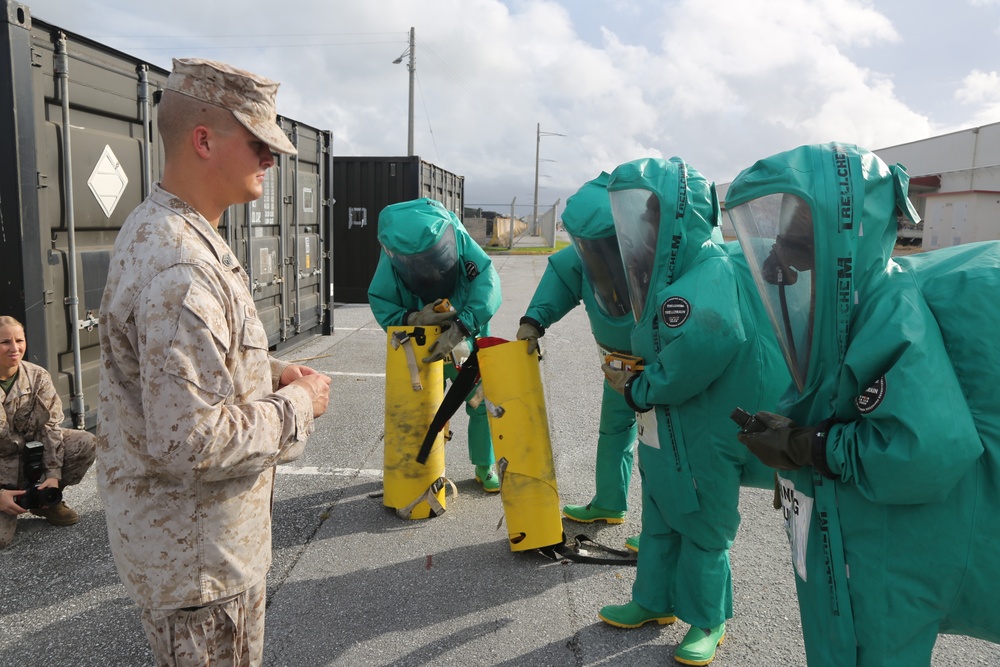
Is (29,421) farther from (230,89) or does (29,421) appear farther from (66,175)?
(230,89)

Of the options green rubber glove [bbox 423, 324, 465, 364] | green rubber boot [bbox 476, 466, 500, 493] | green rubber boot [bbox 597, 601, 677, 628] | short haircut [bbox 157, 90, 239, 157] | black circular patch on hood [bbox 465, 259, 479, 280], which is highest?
short haircut [bbox 157, 90, 239, 157]

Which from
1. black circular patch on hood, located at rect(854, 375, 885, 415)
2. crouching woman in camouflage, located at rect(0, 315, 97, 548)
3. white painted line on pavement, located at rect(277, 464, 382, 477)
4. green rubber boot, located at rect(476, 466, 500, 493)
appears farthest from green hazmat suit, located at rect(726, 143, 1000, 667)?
crouching woman in camouflage, located at rect(0, 315, 97, 548)

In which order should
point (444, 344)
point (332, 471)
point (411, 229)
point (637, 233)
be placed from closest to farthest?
point (637, 233) → point (411, 229) → point (444, 344) → point (332, 471)

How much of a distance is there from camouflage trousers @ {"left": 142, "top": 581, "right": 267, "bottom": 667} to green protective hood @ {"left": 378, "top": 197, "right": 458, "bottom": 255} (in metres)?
2.44

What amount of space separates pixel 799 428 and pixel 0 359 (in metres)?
3.84

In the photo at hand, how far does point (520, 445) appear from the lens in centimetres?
356

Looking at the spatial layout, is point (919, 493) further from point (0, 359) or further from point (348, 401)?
point (348, 401)

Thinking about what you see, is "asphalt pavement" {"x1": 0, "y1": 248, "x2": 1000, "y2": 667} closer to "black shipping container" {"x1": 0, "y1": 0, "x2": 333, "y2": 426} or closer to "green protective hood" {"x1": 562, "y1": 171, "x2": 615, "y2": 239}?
"black shipping container" {"x1": 0, "y1": 0, "x2": 333, "y2": 426}

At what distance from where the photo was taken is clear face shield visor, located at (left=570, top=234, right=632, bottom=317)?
319 cm

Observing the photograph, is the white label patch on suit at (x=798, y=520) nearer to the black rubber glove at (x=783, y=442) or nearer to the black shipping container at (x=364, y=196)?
the black rubber glove at (x=783, y=442)

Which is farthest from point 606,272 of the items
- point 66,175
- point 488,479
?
point 66,175

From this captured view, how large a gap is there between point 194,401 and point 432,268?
9.08 feet

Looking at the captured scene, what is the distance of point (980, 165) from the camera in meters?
33.2

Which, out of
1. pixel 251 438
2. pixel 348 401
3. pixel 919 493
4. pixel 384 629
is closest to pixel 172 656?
pixel 251 438
